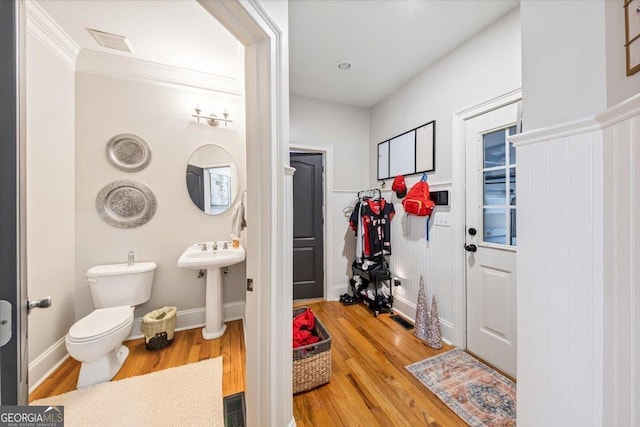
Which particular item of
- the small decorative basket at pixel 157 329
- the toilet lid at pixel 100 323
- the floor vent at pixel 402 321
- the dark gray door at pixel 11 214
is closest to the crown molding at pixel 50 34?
the dark gray door at pixel 11 214

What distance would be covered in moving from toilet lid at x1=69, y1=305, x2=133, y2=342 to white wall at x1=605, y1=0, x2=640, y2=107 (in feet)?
9.06

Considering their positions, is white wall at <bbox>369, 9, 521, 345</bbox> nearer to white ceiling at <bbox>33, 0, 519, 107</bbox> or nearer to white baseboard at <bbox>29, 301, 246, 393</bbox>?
white ceiling at <bbox>33, 0, 519, 107</bbox>

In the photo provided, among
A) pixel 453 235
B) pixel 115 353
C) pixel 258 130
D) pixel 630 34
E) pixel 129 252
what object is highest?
pixel 630 34

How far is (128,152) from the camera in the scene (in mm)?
2133

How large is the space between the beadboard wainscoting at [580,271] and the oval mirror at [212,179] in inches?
94.9

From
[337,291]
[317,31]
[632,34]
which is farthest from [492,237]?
[317,31]

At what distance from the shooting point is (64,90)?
73.1 inches

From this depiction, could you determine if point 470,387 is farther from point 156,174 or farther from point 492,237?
point 156,174

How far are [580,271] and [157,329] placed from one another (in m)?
2.74

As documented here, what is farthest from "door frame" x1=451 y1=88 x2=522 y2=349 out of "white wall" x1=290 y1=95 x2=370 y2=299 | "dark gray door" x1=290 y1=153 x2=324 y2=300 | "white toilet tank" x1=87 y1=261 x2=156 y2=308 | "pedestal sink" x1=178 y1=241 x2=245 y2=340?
"white toilet tank" x1=87 y1=261 x2=156 y2=308

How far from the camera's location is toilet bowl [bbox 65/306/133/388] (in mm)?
1479

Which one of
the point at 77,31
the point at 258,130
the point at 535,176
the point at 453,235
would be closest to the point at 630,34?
the point at 535,176

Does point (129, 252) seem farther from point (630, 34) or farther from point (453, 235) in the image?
point (630, 34)

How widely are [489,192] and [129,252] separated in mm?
3274
